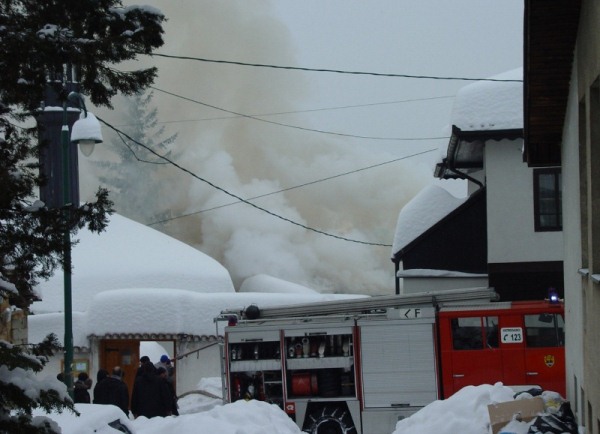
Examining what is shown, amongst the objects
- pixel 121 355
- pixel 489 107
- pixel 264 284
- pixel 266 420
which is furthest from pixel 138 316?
pixel 264 284

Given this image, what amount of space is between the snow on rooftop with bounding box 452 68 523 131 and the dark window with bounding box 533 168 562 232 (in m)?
1.14

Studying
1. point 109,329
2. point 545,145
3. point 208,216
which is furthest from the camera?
point 208,216

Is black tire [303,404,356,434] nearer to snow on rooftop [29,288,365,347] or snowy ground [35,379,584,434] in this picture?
snowy ground [35,379,584,434]

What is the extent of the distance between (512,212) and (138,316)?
10519mm

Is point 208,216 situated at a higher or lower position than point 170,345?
higher

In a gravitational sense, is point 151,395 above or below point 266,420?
above

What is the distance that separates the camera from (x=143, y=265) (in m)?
36.8

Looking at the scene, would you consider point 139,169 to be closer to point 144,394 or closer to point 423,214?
point 423,214

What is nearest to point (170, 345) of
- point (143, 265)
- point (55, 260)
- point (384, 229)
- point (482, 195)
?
point (143, 265)

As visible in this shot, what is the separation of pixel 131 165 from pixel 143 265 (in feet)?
93.2

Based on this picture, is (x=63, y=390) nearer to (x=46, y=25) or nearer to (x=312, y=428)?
(x=46, y=25)

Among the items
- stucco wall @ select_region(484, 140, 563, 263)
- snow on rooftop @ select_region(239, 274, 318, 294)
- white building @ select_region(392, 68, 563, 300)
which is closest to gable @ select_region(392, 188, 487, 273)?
white building @ select_region(392, 68, 563, 300)

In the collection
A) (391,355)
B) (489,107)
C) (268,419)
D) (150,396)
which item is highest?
(489,107)

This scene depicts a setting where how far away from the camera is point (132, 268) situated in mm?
36469
